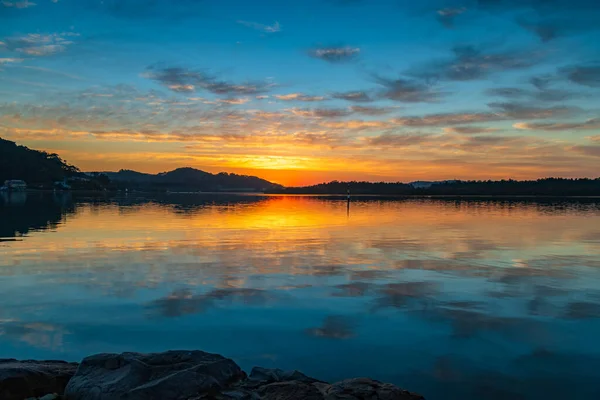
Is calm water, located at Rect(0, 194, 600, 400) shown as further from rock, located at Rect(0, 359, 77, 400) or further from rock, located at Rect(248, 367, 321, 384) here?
rock, located at Rect(0, 359, 77, 400)

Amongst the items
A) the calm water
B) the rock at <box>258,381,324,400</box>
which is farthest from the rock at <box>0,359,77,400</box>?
the rock at <box>258,381,324,400</box>

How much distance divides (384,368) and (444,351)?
139 centimetres

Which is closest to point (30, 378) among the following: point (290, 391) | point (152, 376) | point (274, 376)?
point (152, 376)

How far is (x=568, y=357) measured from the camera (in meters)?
8.21

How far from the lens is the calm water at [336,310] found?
7.89 metres

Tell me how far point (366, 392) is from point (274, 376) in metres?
1.50

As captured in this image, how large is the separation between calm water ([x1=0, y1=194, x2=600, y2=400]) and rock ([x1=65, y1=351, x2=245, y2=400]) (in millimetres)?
1237

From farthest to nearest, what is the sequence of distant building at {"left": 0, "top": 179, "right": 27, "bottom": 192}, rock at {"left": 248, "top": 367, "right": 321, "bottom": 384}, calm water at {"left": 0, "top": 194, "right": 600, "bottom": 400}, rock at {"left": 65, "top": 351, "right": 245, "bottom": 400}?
distant building at {"left": 0, "top": 179, "right": 27, "bottom": 192} < calm water at {"left": 0, "top": 194, "right": 600, "bottom": 400} < rock at {"left": 248, "top": 367, "right": 321, "bottom": 384} < rock at {"left": 65, "top": 351, "right": 245, "bottom": 400}

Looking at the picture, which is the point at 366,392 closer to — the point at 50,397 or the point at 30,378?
the point at 50,397

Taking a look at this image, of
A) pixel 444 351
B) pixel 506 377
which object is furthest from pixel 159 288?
pixel 506 377

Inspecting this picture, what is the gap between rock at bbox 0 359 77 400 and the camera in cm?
627

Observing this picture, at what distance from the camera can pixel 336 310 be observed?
36.0ft

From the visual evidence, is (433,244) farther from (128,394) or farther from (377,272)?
(128,394)

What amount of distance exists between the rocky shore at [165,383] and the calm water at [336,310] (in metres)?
1.07
